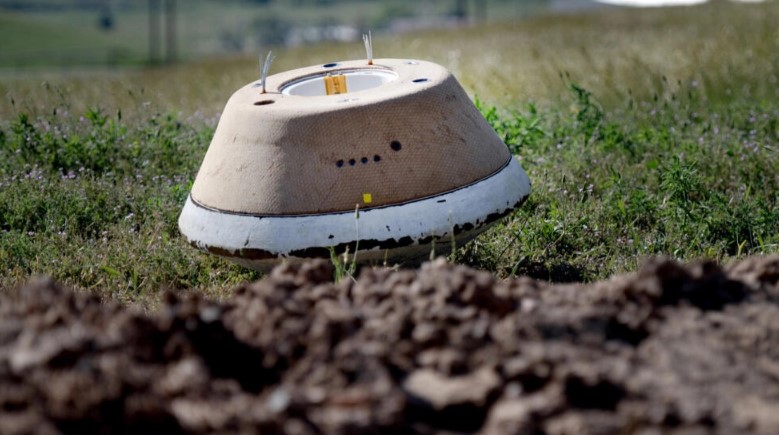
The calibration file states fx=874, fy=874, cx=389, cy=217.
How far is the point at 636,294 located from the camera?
7.89 feet

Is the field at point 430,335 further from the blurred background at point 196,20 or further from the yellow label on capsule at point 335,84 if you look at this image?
the blurred background at point 196,20

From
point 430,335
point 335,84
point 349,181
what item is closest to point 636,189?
point 335,84

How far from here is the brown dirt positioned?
1844 mm

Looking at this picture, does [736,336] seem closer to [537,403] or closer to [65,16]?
[537,403]

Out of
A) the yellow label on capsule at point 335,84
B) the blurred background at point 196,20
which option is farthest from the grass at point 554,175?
the blurred background at point 196,20

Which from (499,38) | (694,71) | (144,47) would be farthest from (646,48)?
(144,47)

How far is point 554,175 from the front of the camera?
5488mm

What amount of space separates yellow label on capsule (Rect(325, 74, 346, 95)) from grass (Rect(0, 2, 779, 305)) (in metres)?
1.04

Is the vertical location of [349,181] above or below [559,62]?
above

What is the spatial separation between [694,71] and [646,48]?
6.47 feet

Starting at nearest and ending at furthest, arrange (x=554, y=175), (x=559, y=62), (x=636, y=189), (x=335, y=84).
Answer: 1. (x=335, y=84)
2. (x=636, y=189)
3. (x=554, y=175)
4. (x=559, y=62)

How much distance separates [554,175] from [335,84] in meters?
1.69

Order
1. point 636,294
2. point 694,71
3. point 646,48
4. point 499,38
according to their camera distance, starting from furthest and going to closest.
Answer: point 499,38, point 646,48, point 694,71, point 636,294

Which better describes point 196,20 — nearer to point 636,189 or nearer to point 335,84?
point 636,189
